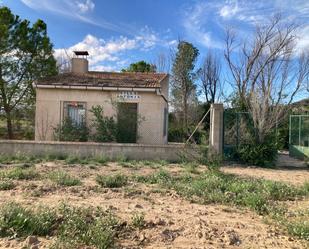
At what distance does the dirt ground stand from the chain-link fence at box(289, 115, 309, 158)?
10370 mm

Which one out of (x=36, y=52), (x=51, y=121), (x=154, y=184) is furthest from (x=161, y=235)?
(x=36, y=52)

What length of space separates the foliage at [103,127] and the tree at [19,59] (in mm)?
7031

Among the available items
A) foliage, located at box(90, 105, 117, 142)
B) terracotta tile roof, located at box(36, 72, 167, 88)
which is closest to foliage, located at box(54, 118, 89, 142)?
foliage, located at box(90, 105, 117, 142)

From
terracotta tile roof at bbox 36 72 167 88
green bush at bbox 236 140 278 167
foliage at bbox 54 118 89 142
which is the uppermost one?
terracotta tile roof at bbox 36 72 167 88

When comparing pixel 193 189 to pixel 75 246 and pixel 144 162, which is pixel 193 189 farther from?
pixel 144 162

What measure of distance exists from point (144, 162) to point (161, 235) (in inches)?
291

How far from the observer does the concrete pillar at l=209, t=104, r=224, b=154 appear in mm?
12352

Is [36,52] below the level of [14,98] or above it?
above

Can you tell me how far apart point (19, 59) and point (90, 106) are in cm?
682

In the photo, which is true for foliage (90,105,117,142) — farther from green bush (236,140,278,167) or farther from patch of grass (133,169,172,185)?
patch of grass (133,169,172,185)

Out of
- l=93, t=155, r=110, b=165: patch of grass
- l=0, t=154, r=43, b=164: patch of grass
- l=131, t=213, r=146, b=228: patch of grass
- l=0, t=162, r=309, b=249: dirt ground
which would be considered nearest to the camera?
l=0, t=162, r=309, b=249: dirt ground

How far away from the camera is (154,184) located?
810cm

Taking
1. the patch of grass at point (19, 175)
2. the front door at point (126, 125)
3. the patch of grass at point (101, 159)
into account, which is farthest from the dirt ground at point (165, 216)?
the front door at point (126, 125)

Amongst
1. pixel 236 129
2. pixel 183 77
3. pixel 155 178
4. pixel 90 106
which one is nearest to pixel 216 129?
pixel 236 129
